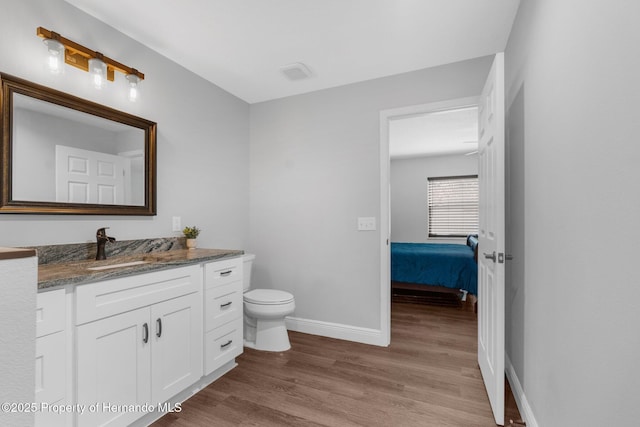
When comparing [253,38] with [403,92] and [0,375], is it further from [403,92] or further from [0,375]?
[0,375]

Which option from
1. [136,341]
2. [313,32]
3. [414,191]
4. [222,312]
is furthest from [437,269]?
[136,341]

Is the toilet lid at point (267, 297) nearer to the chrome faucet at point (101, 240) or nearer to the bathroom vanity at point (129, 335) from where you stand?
the bathroom vanity at point (129, 335)

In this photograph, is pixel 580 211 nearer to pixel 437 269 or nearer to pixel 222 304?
pixel 222 304

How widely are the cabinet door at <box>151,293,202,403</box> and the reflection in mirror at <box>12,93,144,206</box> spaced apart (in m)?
0.85

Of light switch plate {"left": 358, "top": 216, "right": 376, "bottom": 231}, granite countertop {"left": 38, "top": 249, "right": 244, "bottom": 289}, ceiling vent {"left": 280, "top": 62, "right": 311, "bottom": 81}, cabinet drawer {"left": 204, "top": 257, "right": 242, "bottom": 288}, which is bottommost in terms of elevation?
cabinet drawer {"left": 204, "top": 257, "right": 242, "bottom": 288}

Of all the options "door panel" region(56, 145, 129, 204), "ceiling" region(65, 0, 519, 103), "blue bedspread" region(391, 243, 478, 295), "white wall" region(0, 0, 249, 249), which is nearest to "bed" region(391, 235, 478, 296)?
"blue bedspread" region(391, 243, 478, 295)

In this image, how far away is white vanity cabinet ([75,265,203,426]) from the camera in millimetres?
1388

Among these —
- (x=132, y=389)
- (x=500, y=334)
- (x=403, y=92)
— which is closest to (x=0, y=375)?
(x=132, y=389)

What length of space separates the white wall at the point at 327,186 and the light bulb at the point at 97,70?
1634 mm

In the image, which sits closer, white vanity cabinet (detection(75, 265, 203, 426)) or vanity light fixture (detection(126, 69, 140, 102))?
white vanity cabinet (detection(75, 265, 203, 426))

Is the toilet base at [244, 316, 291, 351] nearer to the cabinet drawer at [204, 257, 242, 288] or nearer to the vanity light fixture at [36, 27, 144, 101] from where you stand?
the cabinet drawer at [204, 257, 242, 288]

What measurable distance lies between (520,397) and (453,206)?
5.04 meters

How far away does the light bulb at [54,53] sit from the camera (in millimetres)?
1644

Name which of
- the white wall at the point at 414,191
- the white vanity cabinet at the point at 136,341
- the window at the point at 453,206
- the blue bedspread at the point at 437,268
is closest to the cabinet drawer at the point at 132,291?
the white vanity cabinet at the point at 136,341
